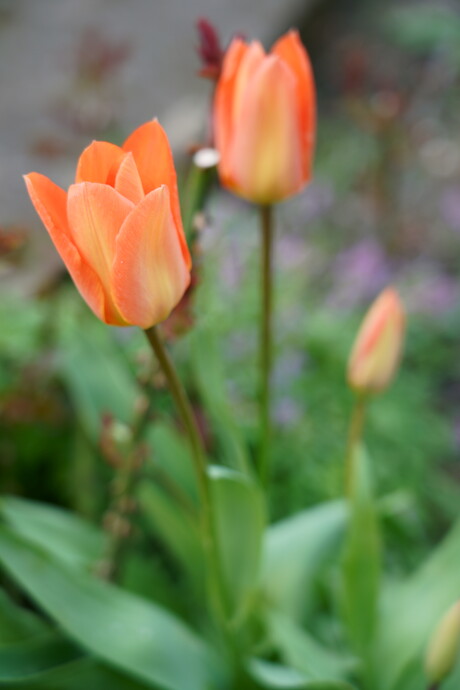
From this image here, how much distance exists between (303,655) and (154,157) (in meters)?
0.40

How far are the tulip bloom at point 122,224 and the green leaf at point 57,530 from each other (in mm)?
340

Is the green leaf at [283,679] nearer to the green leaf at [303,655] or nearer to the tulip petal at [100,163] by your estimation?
the green leaf at [303,655]

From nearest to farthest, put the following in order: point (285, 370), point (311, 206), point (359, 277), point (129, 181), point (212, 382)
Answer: point (129, 181)
point (212, 382)
point (285, 370)
point (359, 277)
point (311, 206)

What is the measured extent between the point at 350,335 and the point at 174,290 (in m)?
0.82

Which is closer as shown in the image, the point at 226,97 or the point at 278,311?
the point at 226,97

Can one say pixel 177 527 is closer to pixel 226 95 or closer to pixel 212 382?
pixel 212 382

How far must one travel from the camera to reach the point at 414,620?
2.11ft

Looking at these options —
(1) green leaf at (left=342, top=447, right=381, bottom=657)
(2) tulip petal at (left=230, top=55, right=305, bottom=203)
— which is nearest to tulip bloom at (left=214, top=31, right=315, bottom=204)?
(2) tulip petal at (left=230, top=55, right=305, bottom=203)

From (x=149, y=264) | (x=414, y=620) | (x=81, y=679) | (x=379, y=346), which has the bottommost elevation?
(x=414, y=620)

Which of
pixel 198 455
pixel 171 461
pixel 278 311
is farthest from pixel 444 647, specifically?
pixel 278 311

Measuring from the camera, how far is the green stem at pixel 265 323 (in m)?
0.54

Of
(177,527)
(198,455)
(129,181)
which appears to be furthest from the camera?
(177,527)

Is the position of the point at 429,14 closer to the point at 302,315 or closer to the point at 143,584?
the point at 302,315

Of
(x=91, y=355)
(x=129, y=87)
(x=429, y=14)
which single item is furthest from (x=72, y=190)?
(x=429, y=14)
